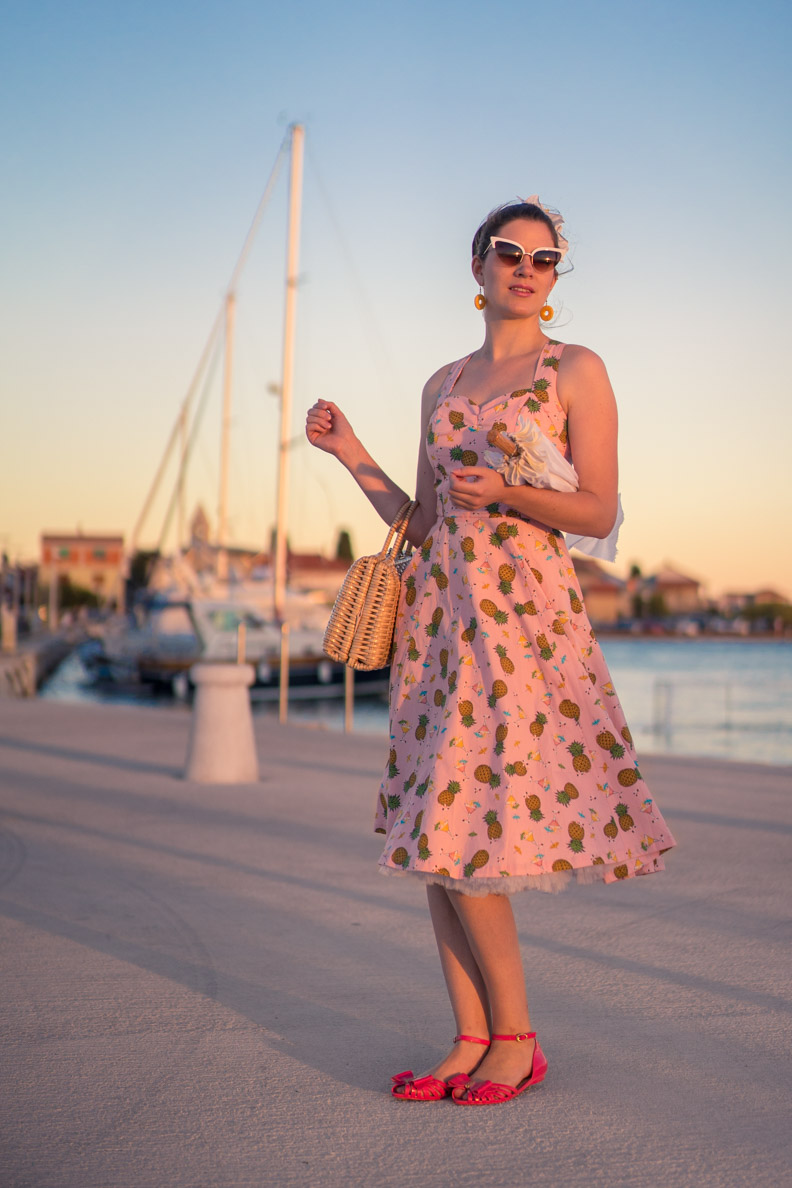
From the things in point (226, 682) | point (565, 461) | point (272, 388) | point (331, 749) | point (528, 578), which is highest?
point (272, 388)

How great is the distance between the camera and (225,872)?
209 inches

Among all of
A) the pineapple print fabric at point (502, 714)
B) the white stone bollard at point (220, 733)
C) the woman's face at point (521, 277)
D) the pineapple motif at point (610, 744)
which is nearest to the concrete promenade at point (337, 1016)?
the pineapple print fabric at point (502, 714)

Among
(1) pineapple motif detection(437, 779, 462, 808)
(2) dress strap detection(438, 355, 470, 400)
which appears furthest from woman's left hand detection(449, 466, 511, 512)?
(1) pineapple motif detection(437, 779, 462, 808)

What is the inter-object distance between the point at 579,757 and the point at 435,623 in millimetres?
447

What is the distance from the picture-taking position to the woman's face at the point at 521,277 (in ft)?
9.19

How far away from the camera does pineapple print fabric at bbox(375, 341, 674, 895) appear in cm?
253

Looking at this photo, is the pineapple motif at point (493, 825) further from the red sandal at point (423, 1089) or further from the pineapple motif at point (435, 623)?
the red sandal at point (423, 1089)

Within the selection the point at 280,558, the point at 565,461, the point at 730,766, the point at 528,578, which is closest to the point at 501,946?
the point at 528,578

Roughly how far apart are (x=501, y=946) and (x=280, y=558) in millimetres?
22454

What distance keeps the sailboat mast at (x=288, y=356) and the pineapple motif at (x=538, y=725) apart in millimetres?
22877

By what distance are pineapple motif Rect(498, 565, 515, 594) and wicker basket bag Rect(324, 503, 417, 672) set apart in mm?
294

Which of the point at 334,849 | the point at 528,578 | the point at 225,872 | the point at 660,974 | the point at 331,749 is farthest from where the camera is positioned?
the point at 331,749

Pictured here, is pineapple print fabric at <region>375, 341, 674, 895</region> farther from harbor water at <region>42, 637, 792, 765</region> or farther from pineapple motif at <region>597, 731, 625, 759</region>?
harbor water at <region>42, 637, 792, 765</region>

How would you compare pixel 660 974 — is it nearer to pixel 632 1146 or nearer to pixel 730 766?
pixel 632 1146
